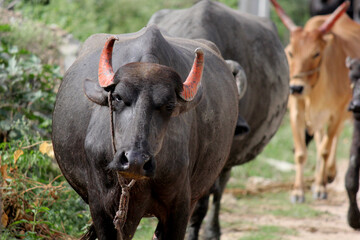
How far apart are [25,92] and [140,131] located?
11.9 ft

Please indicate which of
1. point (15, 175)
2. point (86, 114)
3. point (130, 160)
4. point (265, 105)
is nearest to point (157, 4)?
point (265, 105)

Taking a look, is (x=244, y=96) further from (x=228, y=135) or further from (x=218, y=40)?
(x=228, y=135)

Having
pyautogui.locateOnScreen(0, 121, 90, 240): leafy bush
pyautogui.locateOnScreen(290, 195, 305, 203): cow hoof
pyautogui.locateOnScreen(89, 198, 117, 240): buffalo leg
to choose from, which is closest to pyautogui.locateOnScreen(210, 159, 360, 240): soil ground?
pyautogui.locateOnScreen(290, 195, 305, 203): cow hoof

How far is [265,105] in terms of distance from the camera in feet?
24.5

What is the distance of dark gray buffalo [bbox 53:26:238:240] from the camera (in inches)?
155

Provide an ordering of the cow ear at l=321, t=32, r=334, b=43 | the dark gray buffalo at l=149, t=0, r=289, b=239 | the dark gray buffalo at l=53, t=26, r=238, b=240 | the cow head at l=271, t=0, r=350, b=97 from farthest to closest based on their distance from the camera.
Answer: the cow ear at l=321, t=32, r=334, b=43 < the cow head at l=271, t=0, r=350, b=97 < the dark gray buffalo at l=149, t=0, r=289, b=239 < the dark gray buffalo at l=53, t=26, r=238, b=240

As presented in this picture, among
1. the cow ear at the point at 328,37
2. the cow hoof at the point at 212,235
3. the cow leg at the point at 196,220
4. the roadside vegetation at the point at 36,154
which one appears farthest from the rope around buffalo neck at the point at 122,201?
the cow ear at the point at 328,37

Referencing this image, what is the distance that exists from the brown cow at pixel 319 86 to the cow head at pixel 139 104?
6.27 metres

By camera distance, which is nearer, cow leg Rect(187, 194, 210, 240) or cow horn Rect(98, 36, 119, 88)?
cow horn Rect(98, 36, 119, 88)

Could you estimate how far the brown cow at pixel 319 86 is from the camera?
10.3m

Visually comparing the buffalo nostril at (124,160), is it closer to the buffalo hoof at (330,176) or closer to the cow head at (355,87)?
the cow head at (355,87)

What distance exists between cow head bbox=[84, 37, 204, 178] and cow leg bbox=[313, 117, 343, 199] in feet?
22.0

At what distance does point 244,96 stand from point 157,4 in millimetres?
8344

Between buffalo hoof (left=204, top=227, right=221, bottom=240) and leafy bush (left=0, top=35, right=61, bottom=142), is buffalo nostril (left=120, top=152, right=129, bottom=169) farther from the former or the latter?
buffalo hoof (left=204, top=227, right=221, bottom=240)
